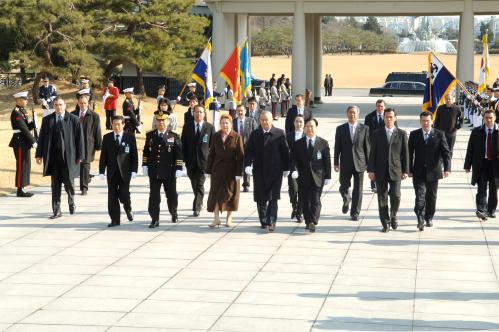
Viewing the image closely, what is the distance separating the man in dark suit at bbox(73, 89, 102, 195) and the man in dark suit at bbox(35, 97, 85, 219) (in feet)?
5.97

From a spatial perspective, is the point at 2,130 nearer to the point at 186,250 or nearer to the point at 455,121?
the point at 455,121

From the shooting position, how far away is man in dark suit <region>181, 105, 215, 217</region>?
14711mm

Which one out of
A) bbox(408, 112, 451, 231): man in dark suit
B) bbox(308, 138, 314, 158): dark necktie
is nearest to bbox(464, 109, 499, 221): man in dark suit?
bbox(408, 112, 451, 231): man in dark suit

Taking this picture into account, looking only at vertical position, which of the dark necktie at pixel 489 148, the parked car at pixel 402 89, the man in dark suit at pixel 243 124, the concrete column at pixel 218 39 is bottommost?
the parked car at pixel 402 89

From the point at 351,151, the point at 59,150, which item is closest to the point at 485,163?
the point at 351,151

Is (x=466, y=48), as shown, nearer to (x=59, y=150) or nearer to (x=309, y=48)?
(x=309, y=48)

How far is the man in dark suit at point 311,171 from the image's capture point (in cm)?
1345

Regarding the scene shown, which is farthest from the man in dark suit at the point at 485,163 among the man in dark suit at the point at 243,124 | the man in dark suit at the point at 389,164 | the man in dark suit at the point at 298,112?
the man in dark suit at the point at 243,124

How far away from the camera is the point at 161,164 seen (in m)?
13.8

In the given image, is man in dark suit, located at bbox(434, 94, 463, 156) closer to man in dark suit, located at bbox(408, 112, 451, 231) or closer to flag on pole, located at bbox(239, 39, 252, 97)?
man in dark suit, located at bbox(408, 112, 451, 231)

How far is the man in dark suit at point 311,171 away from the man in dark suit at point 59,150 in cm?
347

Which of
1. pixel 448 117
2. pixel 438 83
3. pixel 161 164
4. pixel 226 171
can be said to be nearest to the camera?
pixel 226 171

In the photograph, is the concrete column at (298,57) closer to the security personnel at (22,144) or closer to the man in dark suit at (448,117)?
the man in dark suit at (448,117)

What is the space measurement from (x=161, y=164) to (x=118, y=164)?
0.63 meters
